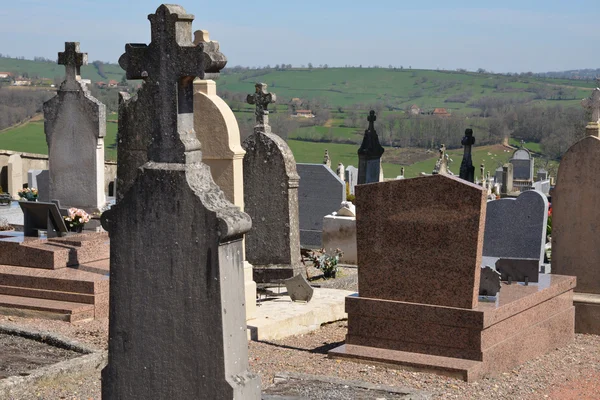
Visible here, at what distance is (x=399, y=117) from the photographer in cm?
12181

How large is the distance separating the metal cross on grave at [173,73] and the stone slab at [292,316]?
453cm

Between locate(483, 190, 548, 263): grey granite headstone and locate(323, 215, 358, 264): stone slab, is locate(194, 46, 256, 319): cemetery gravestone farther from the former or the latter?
locate(323, 215, 358, 264): stone slab

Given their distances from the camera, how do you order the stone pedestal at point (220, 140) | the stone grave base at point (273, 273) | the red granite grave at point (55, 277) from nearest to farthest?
the red granite grave at point (55, 277) → the stone pedestal at point (220, 140) → the stone grave base at point (273, 273)

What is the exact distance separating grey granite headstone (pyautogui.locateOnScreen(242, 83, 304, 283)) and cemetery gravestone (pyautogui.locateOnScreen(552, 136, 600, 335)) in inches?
155

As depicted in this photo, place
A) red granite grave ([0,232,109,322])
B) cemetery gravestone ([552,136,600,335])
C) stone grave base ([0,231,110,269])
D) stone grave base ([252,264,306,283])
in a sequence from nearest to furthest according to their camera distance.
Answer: red granite grave ([0,232,109,322]) → stone grave base ([0,231,110,269]) → cemetery gravestone ([552,136,600,335]) → stone grave base ([252,264,306,283])

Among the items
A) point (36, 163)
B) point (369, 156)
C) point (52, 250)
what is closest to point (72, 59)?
point (52, 250)

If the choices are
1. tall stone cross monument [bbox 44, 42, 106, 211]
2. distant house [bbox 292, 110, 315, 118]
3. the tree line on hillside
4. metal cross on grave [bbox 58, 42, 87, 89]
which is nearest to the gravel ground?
tall stone cross monument [bbox 44, 42, 106, 211]

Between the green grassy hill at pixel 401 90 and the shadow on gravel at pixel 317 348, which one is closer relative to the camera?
the shadow on gravel at pixel 317 348

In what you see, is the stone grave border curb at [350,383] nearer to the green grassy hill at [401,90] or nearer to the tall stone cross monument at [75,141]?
the tall stone cross monument at [75,141]

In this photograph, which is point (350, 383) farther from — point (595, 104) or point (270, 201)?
point (270, 201)

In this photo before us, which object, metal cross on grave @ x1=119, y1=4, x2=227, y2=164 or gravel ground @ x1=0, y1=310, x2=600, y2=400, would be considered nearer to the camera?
metal cross on grave @ x1=119, y1=4, x2=227, y2=164

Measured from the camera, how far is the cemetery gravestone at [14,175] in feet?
71.6

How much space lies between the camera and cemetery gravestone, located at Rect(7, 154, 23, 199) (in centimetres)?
2182

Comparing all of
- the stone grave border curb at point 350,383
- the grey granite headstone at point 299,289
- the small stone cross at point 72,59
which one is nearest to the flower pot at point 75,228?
the grey granite headstone at point 299,289
